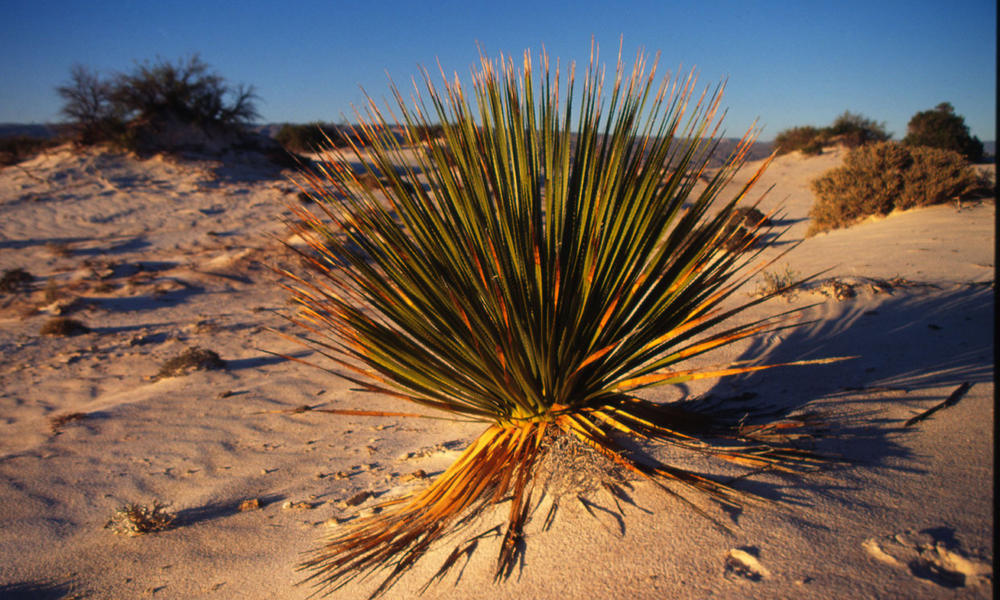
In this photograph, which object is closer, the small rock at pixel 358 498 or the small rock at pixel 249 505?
the small rock at pixel 358 498

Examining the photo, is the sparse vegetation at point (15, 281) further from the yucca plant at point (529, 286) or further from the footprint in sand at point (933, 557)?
the footprint in sand at point (933, 557)

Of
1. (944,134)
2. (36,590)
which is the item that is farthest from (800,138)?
(36,590)

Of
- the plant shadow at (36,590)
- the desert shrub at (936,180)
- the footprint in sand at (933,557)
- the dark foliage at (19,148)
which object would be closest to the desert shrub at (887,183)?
the desert shrub at (936,180)

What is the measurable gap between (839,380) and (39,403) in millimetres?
8290

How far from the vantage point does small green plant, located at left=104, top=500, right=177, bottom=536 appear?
3.23 metres

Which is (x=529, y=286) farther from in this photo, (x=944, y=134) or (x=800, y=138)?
(x=800, y=138)

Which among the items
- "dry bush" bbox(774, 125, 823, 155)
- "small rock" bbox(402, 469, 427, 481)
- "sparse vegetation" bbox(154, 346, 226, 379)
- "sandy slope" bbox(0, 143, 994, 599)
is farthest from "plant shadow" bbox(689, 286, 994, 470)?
"dry bush" bbox(774, 125, 823, 155)

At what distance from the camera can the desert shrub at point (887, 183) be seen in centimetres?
1012

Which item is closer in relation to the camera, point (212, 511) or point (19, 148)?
point (212, 511)

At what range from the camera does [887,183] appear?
10.6 metres

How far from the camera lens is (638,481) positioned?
233cm

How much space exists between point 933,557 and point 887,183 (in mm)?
11604

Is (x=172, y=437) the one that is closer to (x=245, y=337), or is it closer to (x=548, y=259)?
(x=245, y=337)

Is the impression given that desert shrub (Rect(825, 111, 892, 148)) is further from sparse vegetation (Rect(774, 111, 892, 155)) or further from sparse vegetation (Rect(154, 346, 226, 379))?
sparse vegetation (Rect(154, 346, 226, 379))
